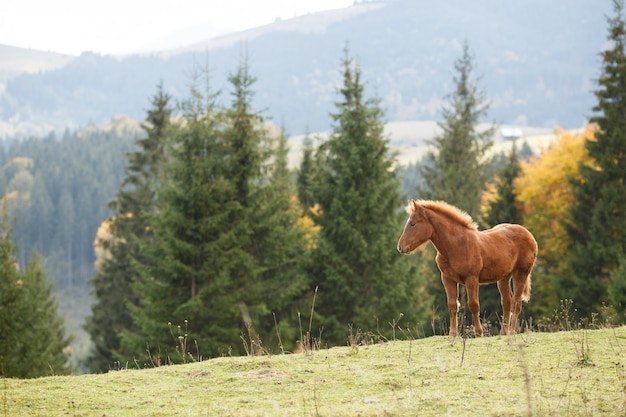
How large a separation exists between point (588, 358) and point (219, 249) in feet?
55.5

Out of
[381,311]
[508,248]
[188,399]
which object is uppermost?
[508,248]

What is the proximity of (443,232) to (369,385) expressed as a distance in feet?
13.5

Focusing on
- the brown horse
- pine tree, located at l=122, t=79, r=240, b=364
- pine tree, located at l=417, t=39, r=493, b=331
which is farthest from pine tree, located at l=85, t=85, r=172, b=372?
the brown horse

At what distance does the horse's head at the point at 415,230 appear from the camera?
1134 centimetres

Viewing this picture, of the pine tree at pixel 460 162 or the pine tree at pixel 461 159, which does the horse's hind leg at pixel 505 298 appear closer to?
the pine tree at pixel 460 162

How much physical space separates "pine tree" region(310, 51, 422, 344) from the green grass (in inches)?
654

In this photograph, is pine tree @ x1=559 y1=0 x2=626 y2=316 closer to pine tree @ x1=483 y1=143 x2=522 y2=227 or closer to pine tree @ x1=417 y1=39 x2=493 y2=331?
pine tree @ x1=483 y1=143 x2=522 y2=227

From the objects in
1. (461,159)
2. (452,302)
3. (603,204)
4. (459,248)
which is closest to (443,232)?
(459,248)

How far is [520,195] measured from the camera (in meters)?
40.3

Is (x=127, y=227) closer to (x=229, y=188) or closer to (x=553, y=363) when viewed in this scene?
(x=229, y=188)

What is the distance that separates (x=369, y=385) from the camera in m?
7.91

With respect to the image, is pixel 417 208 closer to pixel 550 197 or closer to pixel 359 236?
pixel 359 236

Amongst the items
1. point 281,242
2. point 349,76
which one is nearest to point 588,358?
point 281,242

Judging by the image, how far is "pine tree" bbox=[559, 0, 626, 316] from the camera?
107ft
